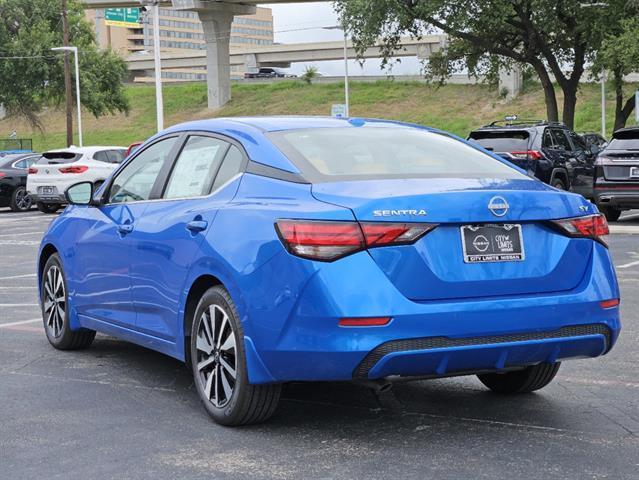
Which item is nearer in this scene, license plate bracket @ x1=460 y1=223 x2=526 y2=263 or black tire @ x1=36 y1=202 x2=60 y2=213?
license plate bracket @ x1=460 y1=223 x2=526 y2=263

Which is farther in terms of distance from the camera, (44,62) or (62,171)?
(44,62)

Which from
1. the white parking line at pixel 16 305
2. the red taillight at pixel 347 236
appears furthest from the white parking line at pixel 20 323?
the red taillight at pixel 347 236

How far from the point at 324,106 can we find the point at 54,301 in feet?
273

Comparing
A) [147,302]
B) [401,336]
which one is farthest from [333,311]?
[147,302]

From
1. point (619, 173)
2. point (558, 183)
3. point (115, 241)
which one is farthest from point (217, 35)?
point (115, 241)

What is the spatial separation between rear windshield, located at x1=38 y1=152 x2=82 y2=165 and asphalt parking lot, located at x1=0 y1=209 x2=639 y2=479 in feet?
69.2

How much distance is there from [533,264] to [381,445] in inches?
42.6

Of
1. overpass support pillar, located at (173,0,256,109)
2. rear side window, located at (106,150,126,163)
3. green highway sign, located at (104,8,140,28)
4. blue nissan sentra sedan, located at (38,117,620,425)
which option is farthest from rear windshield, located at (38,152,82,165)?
overpass support pillar, located at (173,0,256,109)

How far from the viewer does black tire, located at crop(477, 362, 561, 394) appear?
6.02m

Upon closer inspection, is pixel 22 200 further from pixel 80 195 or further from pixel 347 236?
pixel 347 236

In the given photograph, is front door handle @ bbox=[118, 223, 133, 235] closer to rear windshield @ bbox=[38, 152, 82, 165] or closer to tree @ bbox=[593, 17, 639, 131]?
rear windshield @ bbox=[38, 152, 82, 165]

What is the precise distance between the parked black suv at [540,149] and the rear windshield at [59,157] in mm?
11120

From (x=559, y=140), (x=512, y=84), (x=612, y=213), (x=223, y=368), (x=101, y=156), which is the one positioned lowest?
(x=612, y=213)

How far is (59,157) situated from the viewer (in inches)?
1108
